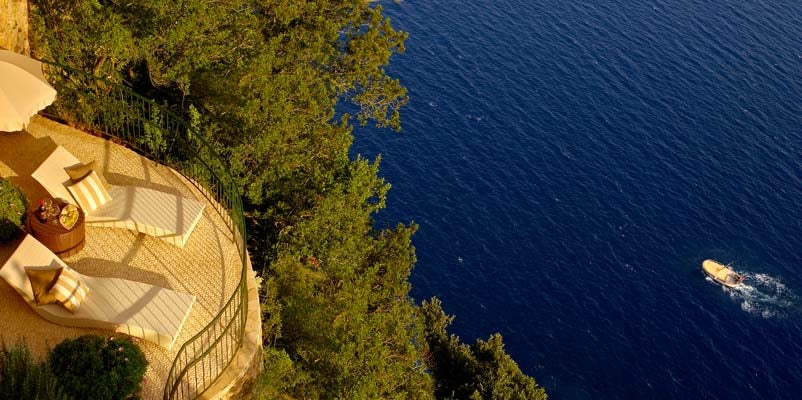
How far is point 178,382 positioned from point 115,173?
617cm

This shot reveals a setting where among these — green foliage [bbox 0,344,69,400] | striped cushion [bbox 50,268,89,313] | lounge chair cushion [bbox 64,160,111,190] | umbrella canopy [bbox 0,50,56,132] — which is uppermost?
umbrella canopy [bbox 0,50,56,132]

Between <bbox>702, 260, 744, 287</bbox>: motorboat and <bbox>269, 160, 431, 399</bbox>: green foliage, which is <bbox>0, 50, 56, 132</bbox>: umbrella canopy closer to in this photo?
<bbox>269, 160, 431, 399</bbox>: green foliage

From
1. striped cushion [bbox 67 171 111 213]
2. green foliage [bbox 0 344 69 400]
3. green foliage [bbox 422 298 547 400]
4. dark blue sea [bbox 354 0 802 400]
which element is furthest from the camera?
dark blue sea [bbox 354 0 802 400]

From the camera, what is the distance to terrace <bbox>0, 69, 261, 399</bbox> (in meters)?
12.6

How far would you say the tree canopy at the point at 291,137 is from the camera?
2078 centimetres

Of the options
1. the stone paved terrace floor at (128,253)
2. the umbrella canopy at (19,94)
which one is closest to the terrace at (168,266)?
the stone paved terrace floor at (128,253)

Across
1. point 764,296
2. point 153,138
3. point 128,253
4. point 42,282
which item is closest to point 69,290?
point 42,282

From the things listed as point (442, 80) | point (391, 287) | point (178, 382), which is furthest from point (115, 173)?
point (442, 80)

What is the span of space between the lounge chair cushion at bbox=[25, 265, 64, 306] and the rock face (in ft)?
27.2

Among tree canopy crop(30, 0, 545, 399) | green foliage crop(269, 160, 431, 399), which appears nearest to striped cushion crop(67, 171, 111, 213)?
tree canopy crop(30, 0, 545, 399)

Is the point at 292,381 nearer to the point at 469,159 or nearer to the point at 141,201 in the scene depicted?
the point at 141,201

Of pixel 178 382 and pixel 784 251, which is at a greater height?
pixel 178 382

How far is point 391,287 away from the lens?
25781 mm

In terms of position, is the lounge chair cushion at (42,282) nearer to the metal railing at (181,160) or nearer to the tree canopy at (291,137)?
the metal railing at (181,160)
